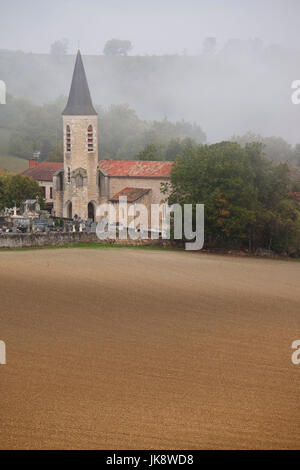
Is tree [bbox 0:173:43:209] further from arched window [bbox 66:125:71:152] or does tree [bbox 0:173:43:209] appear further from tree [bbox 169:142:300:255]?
tree [bbox 169:142:300:255]

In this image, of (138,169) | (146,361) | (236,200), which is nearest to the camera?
(146,361)

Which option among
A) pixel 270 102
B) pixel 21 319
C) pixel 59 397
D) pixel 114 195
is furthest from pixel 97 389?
pixel 270 102

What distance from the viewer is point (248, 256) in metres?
51.6

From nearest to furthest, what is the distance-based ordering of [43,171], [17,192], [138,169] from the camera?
1. [17,192]
2. [138,169]
3. [43,171]

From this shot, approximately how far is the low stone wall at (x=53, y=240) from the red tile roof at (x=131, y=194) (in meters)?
10.9

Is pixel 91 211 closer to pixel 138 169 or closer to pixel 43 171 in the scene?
pixel 138 169

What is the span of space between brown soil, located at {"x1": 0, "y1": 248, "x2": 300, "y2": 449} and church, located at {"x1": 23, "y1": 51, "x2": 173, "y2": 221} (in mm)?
26652

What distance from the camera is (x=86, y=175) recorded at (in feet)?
215

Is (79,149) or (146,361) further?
(79,149)

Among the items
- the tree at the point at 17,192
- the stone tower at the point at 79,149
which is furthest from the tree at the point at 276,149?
the tree at the point at 17,192

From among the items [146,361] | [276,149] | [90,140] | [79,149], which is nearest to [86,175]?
[79,149]

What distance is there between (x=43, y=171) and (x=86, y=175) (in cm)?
1172

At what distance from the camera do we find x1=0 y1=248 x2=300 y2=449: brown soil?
16.7 m

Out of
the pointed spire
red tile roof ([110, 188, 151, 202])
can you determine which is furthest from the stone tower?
red tile roof ([110, 188, 151, 202])
